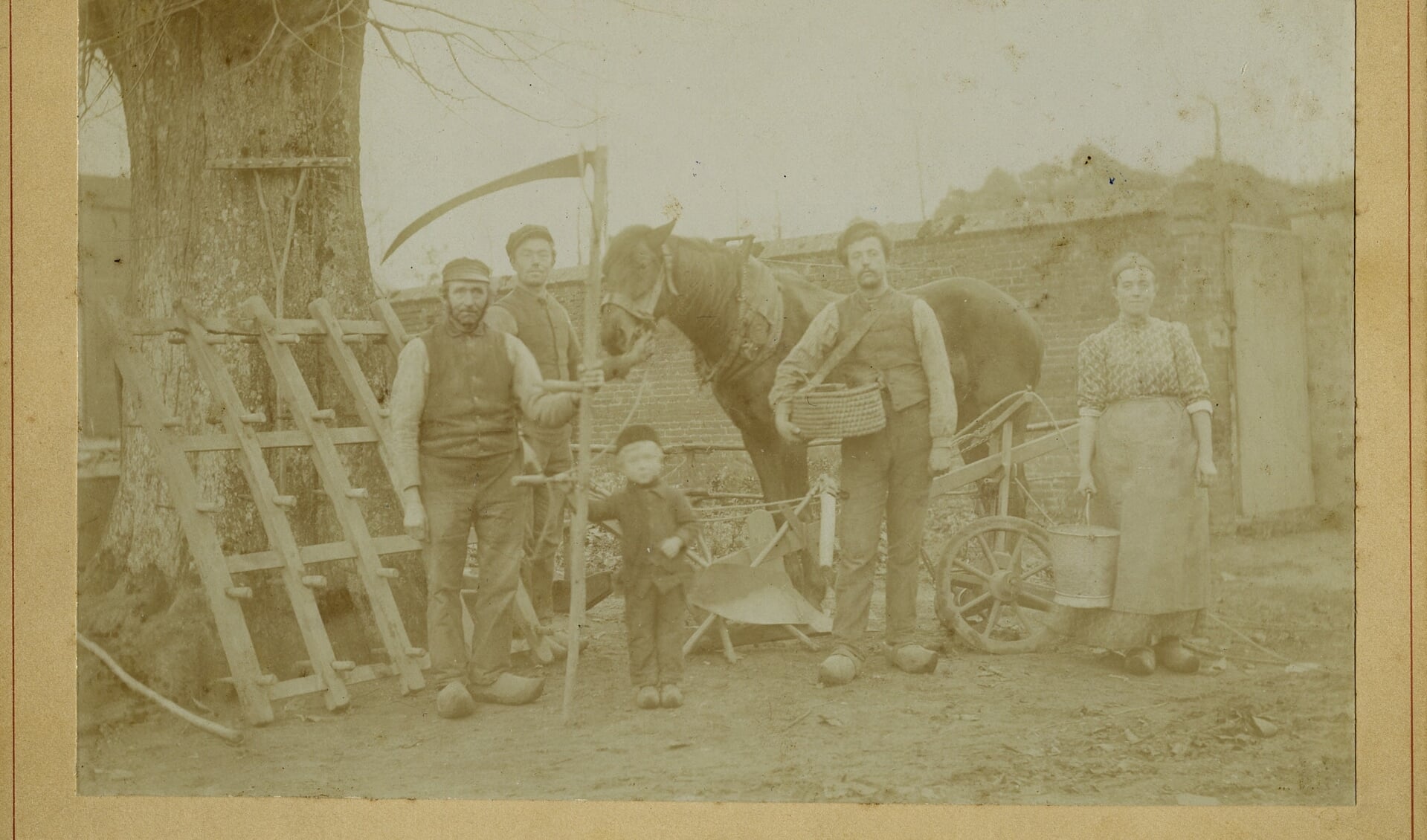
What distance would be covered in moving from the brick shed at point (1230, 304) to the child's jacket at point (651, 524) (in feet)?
0.83

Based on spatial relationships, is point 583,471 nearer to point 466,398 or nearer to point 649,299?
point 466,398

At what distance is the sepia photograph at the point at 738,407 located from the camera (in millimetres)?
3773

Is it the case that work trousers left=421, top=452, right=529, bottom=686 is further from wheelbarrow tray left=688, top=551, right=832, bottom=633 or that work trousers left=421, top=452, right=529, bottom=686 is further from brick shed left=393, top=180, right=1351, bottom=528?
wheelbarrow tray left=688, top=551, right=832, bottom=633

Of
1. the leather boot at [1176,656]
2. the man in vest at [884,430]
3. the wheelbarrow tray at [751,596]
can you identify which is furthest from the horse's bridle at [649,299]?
the leather boot at [1176,656]

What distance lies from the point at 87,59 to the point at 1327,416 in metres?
4.67

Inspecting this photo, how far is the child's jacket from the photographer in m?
3.75

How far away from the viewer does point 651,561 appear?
376 cm

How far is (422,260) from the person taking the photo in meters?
4.07

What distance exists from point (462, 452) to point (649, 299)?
0.83 metres

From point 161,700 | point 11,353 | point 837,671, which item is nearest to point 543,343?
point 837,671

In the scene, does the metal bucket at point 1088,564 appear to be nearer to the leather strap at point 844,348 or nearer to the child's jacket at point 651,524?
the leather strap at point 844,348

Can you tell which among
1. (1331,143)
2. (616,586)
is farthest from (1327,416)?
(616,586)

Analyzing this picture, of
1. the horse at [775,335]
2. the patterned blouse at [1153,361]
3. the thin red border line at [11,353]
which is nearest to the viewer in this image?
the patterned blouse at [1153,361]

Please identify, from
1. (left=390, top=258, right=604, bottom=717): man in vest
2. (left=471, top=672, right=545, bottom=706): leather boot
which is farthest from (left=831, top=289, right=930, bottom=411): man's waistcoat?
(left=471, top=672, right=545, bottom=706): leather boot
